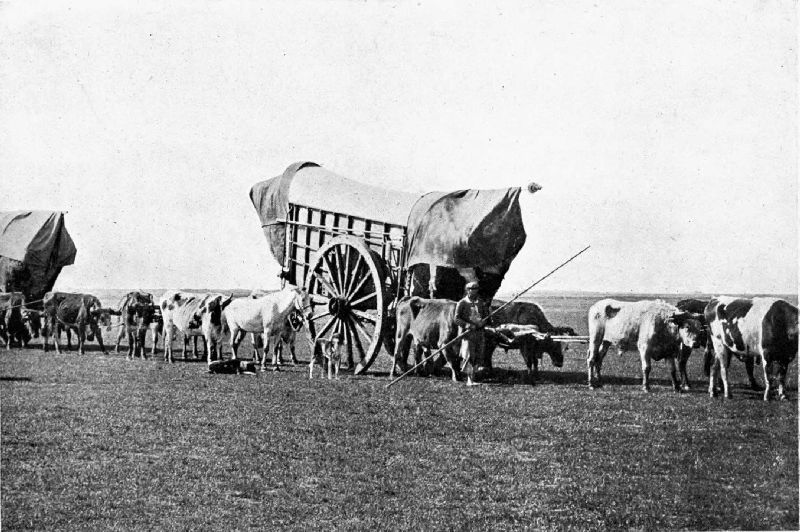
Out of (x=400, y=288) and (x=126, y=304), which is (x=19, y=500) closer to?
(x=400, y=288)

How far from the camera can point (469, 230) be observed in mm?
11883

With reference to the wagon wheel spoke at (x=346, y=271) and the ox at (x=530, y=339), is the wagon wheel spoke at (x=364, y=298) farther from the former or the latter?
the ox at (x=530, y=339)

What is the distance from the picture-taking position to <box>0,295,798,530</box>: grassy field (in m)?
7.06

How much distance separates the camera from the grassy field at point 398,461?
278 inches

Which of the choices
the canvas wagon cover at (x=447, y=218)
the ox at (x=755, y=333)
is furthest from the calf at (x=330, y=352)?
the ox at (x=755, y=333)

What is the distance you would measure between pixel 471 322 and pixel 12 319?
33.4ft

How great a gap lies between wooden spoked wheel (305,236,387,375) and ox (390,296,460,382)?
0.29m

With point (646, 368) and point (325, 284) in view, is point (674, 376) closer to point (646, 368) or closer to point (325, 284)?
point (646, 368)

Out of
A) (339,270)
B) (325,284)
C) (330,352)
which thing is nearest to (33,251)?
(325,284)

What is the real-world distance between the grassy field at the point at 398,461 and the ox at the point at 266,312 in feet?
10.6

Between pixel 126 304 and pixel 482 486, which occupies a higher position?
pixel 126 304

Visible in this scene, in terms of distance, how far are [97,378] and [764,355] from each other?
9044 millimetres

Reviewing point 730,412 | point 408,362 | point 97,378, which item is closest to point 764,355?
point 730,412

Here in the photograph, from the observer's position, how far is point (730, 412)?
361 inches
